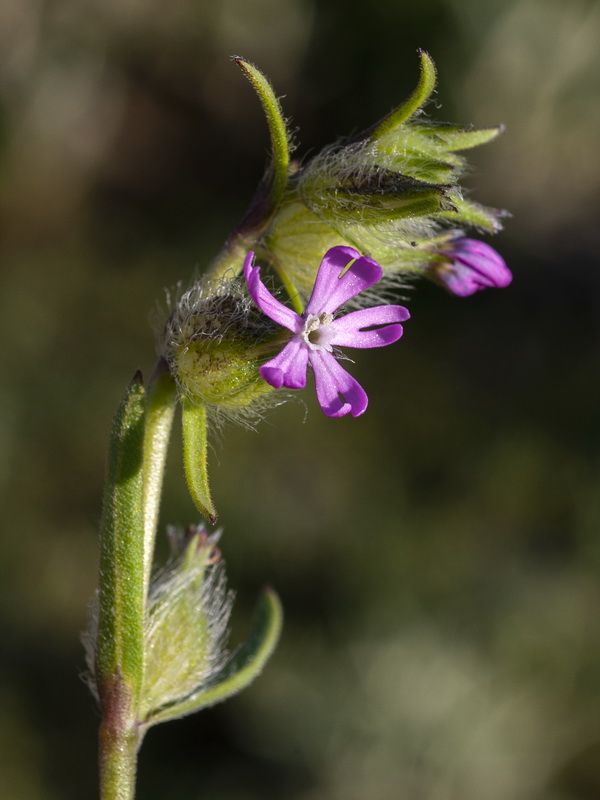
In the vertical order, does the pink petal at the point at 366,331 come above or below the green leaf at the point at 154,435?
above

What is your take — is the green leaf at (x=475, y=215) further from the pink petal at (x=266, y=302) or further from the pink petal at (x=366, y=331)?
the pink petal at (x=266, y=302)

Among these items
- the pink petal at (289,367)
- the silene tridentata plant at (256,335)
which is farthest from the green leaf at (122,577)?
the pink petal at (289,367)

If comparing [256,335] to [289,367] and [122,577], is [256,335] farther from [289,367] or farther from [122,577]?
[122,577]

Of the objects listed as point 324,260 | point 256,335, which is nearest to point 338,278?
point 324,260

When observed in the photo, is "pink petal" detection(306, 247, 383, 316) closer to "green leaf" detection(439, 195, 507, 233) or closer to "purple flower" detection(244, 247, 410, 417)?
"purple flower" detection(244, 247, 410, 417)

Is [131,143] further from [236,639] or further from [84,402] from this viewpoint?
[236,639]

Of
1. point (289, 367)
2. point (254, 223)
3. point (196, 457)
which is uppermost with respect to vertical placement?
point (254, 223)

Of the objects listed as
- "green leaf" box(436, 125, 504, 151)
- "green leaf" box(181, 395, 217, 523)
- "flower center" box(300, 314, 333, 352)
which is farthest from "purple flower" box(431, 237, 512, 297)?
"green leaf" box(181, 395, 217, 523)
